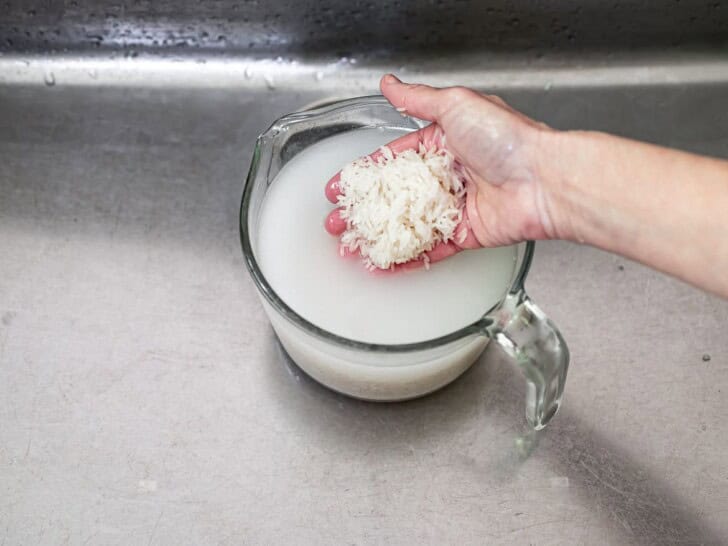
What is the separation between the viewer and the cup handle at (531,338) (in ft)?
2.47

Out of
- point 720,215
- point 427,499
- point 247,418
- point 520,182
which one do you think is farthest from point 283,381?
point 720,215

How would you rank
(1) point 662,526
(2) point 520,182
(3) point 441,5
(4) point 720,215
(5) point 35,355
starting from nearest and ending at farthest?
1. (4) point 720,215
2. (2) point 520,182
3. (1) point 662,526
4. (5) point 35,355
5. (3) point 441,5

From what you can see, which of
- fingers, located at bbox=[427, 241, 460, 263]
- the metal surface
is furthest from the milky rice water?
the metal surface

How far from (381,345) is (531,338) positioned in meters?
0.15

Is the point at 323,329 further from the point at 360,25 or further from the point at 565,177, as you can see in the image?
the point at 360,25

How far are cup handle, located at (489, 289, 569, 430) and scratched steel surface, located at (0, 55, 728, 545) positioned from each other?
211 mm

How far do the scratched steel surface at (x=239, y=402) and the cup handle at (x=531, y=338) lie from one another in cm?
21

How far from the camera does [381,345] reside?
0.72m

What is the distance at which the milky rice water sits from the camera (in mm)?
796

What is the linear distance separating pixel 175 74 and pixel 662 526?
0.98 m

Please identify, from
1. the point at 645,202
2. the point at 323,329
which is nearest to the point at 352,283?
the point at 323,329

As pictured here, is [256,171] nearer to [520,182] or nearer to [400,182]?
[400,182]

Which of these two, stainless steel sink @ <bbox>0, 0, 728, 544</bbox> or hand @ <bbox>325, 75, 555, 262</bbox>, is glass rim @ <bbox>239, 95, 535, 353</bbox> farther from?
stainless steel sink @ <bbox>0, 0, 728, 544</bbox>

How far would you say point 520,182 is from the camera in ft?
2.54
